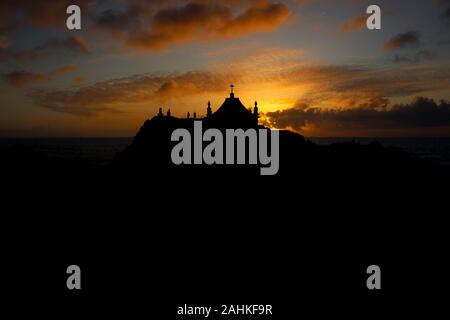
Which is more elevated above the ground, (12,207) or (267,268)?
(12,207)

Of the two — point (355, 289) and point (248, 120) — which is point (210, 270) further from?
point (248, 120)

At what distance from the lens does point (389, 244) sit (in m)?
32.0

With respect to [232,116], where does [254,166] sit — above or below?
below

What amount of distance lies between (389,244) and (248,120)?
2071 centimetres

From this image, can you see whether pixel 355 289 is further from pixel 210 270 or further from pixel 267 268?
pixel 210 270

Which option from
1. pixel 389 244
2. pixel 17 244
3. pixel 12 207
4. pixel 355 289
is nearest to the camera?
pixel 355 289
